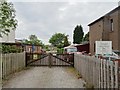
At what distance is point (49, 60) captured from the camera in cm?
2270

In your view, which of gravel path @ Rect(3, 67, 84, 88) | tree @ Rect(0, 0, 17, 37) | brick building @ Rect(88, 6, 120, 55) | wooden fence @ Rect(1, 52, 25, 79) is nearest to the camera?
gravel path @ Rect(3, 67, 84, 88)

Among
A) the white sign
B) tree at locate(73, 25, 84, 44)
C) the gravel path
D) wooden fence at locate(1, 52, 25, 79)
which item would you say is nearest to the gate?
wooden fence at locate(1, 52, 25, 79)

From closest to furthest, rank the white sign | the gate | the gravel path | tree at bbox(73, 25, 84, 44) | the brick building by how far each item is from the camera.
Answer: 1. the gravel path
2. the white sign
3. the gate
4. the brick building
5. tree at bbox(73, 25, 84, 44)

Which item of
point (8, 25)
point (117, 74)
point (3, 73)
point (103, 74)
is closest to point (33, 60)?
point (8, 25)

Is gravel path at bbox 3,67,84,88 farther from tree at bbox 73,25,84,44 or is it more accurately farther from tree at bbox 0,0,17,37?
tree at bbox 73,25,84,44

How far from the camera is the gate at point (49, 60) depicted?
22.6 meters

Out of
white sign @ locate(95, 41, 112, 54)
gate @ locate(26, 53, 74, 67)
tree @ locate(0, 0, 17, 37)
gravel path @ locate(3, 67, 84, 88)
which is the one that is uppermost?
tree @ locate(0, 0, 17, 37)

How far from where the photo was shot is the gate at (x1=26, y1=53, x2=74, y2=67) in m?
22.6

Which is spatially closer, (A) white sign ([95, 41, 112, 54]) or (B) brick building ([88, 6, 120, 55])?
(A) white sign ([95, 41, 112, 54])

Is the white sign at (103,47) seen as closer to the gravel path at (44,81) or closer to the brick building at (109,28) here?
the gravel path at (44,81)

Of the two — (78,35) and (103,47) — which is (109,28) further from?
(78,35)

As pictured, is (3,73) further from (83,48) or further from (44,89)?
(83,48)

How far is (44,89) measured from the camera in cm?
984

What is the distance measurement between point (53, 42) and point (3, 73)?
349 ft
